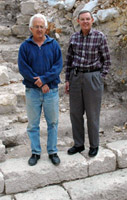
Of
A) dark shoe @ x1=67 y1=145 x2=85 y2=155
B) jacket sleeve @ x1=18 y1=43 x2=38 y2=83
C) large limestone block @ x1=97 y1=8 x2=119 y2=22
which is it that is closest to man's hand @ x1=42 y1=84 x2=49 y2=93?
jacket sleeve @ x1=18 y1=43 x2=38 y2=83

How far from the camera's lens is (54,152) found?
3.92 metres

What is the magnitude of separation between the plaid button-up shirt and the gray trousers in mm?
114

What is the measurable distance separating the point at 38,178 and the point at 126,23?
3538mm

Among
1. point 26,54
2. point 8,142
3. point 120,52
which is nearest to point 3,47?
point 120,52

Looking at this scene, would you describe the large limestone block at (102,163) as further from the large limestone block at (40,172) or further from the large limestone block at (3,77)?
the large limestone block at (3,77)

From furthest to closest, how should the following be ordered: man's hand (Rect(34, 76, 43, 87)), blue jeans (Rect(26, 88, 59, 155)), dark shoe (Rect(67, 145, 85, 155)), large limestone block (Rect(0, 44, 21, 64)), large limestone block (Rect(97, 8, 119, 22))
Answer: large limestone block (Rect(0, 44, 21, 64)), large limestone block (Rect(97, 8, 119, 22)), dark shoe (Rect(67, 145, 85, 155)), blue jeans (Rect(26, 88, 59, 155)), man's hand (Rect(34, 76, 43, 87))

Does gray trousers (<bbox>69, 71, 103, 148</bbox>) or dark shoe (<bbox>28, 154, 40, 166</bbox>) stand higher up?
gray trousers (<bbox>69, 71, 103, 148</bbox>)

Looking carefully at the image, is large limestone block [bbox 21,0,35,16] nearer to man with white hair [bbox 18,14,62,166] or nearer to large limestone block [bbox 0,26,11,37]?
large limestone block [bbox 0,26,11,37]

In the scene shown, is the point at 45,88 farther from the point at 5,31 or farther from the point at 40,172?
the point at 5,31

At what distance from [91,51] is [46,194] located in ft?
6.02

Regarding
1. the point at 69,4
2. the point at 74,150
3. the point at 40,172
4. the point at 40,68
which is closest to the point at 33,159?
the point at 40,172

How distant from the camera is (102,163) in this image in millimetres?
4059

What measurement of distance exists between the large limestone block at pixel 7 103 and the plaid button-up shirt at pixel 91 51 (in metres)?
1.74

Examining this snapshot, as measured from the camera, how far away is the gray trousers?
12.2ft
